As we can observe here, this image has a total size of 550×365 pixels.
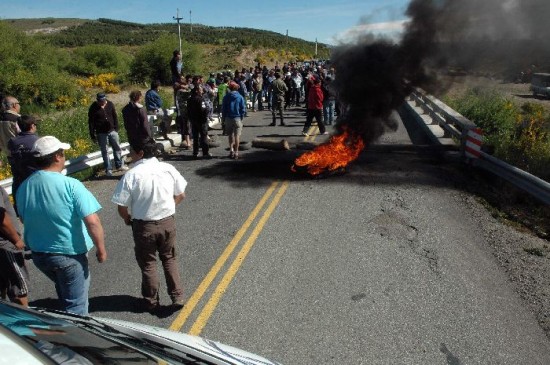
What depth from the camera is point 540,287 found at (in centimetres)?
558

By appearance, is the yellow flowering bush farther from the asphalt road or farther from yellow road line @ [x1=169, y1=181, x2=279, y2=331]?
yellow road line @ [x1=169, y1=181, x2=279, y2=331]

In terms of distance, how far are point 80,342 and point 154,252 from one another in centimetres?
273

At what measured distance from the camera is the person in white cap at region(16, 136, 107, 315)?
377 cm

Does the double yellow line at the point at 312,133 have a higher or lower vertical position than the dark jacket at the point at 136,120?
lower

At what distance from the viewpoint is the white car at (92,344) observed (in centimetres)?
181

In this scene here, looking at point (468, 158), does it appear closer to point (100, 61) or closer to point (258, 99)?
point (258, 99)

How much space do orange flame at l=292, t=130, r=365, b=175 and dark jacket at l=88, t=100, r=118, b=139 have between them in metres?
4.48

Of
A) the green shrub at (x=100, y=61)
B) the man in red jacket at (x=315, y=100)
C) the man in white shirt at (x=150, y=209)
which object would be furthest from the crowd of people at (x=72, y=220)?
the green shrub at (x=100, y=61)

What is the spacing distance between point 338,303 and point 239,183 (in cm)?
553

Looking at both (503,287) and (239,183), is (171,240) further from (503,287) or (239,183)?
(239,183)

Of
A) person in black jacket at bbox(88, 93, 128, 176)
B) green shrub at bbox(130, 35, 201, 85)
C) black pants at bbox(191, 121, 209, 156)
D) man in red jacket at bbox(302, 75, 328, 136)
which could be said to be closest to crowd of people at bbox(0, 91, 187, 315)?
person in black jacket at bbox(88, 93, 128, 176)

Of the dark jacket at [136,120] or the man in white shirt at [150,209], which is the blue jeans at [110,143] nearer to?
the dark jacket at [136,120]

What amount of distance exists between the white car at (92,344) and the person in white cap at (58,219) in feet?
3.31

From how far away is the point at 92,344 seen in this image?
2254 mm
